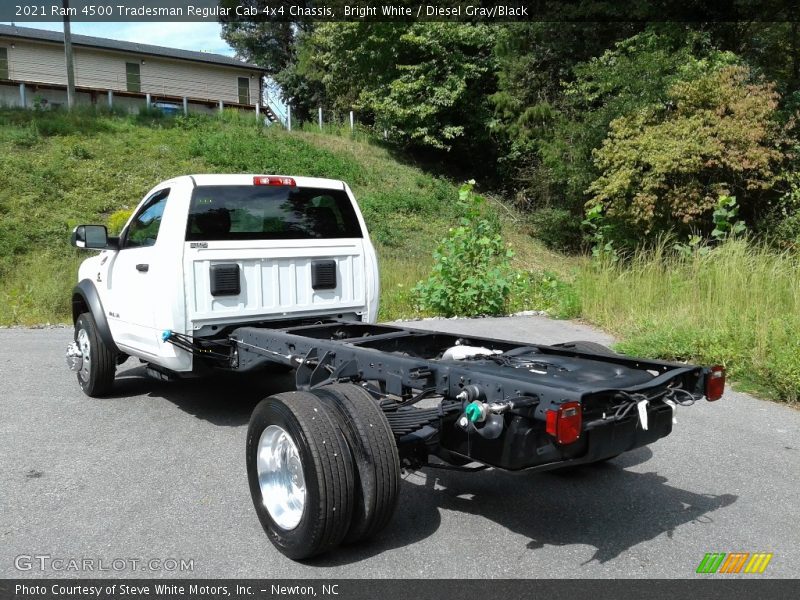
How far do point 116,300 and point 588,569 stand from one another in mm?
4856

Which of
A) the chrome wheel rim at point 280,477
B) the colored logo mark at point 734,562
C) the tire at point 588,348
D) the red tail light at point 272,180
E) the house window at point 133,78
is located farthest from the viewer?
the house window at point 133,78

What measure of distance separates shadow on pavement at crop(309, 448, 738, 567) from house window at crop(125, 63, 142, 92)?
37719 millimetres

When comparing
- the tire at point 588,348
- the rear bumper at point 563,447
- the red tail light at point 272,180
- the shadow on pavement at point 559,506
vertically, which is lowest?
the shadow on pavement at point 559,506

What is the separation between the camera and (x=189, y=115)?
31906 mm

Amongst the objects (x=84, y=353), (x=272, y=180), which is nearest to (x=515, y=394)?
(x=272, y=180)

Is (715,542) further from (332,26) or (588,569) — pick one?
(332,26)

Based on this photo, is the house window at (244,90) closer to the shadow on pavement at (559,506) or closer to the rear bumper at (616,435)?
the shadow on pavement at (559,506)

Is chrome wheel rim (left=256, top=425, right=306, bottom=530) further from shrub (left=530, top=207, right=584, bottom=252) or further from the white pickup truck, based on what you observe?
shrub (left=530, top=207, right=584, bottom=252)

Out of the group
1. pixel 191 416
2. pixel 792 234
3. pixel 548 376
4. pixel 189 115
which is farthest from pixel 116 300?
pixel 189 115

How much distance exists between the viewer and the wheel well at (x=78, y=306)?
752 cm

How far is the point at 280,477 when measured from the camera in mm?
4004

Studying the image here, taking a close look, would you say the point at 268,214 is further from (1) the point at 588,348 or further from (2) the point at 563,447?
(2) the point at 563,447

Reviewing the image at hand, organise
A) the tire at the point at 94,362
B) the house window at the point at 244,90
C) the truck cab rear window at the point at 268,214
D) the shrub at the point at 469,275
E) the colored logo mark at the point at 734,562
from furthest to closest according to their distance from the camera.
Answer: the house window at the point at 244,90, the shrub at the point at 469,275, the tire at the point at 94,362, the truck cab rear window at the point at 268,214, the colored logo mark at the point at 734,562

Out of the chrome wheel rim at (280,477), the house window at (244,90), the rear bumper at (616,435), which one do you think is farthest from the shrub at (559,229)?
the chrome wheel rim at (280,477)
